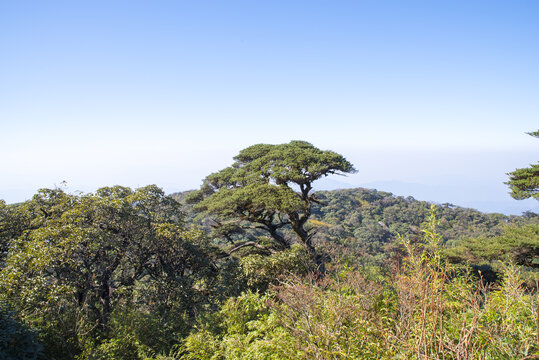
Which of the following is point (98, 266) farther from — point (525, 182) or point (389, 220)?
point (389, 220)

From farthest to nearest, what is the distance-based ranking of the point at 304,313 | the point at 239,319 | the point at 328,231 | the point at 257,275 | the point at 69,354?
1. the point at 328,231
2. the point at 257,275
3. the point at 239,319
4. the point at 69,354
5. the point at 304,313

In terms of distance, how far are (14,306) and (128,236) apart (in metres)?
2.62

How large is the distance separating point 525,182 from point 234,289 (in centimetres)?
1158

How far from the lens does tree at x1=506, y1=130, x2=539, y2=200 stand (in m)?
10.6

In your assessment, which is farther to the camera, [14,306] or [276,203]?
[276,203]

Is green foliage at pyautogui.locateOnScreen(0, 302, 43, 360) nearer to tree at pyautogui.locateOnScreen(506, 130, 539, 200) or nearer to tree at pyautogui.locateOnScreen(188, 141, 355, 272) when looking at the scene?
tree at pyautogui.locateOnScreen(188, 141, 355, 272)

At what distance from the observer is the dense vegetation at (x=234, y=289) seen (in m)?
2.84

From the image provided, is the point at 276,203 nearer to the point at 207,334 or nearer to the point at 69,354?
the point at 207,334

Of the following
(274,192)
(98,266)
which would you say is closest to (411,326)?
(98,266)

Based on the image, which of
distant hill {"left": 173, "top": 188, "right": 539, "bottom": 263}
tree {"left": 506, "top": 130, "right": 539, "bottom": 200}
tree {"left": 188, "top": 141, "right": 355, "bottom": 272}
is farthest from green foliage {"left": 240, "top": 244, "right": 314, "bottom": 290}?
distant hill {"left": 173, "top": 188, "right": 539, "bottom": 263}

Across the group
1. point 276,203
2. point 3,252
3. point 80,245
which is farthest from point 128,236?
point 276,203

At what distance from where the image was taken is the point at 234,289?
852 cm

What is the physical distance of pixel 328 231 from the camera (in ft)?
105

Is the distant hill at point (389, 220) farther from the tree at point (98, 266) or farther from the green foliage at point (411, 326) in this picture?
the green foliage at point (411, 326)
